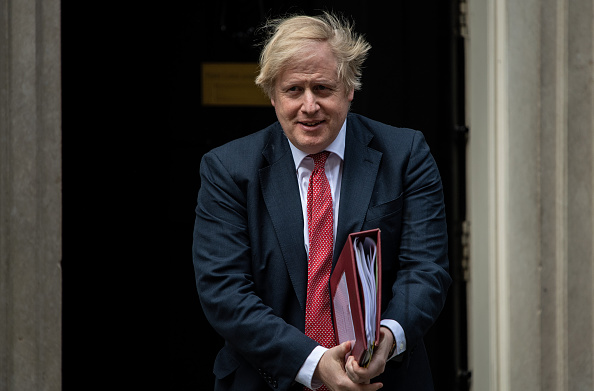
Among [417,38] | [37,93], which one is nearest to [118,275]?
[37,93]

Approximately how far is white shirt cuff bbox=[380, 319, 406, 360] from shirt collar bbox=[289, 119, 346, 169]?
481 mm

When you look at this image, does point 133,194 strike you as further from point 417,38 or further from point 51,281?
point 417,38

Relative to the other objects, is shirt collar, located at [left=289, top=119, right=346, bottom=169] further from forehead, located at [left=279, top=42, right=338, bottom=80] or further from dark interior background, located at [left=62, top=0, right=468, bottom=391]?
dark interior background, located at [left=62, top=0, right=468, bottom=391]

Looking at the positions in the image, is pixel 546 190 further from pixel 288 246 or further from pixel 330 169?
pixel 288 246

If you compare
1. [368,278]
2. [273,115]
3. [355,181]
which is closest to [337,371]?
[368,278]

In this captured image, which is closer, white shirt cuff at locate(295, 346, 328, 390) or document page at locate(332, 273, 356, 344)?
document page at locate(332, 273, 356, 344)

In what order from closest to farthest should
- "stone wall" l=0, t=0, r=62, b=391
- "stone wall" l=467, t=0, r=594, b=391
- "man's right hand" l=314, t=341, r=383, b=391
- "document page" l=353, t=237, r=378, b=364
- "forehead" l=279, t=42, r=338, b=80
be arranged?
"document page" l=353, t=237, r=378, b=364 < "man's right hand" l=314, t=341, r=383, b=391 < "forehead" l=279, t=42, r=338, b=80 < "stone wall" l=0, t=0, r=62, b=391 < "stone wall" l=467, t=0, r=594, b=391

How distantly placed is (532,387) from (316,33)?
1747mm

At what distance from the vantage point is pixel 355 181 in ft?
7.41

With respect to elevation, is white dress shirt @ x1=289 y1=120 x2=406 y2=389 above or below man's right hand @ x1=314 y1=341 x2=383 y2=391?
above

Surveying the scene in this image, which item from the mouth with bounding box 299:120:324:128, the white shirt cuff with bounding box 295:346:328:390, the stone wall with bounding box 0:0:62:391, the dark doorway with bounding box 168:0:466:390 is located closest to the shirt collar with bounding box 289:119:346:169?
the mouth with bounding box 299:120:324:128

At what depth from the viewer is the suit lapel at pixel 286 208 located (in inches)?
87.0

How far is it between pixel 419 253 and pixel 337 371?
38cm

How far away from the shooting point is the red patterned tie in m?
2.20
